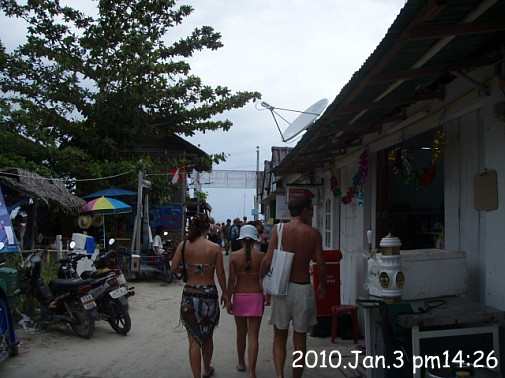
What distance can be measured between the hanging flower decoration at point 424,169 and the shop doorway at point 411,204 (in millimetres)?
1112

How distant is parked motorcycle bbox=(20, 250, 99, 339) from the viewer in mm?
6590

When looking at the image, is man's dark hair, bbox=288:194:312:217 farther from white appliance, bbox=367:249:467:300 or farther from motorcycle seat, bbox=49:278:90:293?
motorcycle seat, bbox=49:278:90:293

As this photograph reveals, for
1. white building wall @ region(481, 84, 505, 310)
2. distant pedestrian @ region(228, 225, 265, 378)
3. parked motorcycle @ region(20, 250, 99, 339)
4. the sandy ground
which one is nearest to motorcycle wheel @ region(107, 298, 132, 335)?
the sandy ground

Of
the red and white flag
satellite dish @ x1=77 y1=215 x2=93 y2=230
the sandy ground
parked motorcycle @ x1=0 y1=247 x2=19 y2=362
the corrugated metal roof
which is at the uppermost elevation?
the red and white flag

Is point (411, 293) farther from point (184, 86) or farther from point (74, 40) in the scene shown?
point (74, 40)

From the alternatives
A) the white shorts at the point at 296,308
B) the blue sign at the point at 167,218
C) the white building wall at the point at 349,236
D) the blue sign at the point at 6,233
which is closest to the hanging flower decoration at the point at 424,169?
the white building wall at the point at 349,236

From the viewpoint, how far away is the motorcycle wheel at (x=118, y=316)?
6895mm

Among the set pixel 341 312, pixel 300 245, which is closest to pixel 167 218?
pixel 341 312

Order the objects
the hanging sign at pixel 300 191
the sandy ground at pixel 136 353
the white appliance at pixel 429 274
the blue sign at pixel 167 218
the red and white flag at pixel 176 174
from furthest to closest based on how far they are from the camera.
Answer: the blue sign at pixel 167 218, the red and white flag at pixel 176 174, the hanging sign at pixel 300 191, the sandy ground at pixel 136 353, the white appliance at pixel 429 274

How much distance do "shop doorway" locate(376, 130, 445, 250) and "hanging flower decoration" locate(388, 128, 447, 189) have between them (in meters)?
1.11

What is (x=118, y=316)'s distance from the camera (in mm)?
6961

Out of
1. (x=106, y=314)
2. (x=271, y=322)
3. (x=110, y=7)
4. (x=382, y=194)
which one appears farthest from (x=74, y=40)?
(x=271, y=322)

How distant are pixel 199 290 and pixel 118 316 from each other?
9.80 ft

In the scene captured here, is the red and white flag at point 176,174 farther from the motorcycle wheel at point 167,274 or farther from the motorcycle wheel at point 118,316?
the motorcycle wheel at point 118,316
